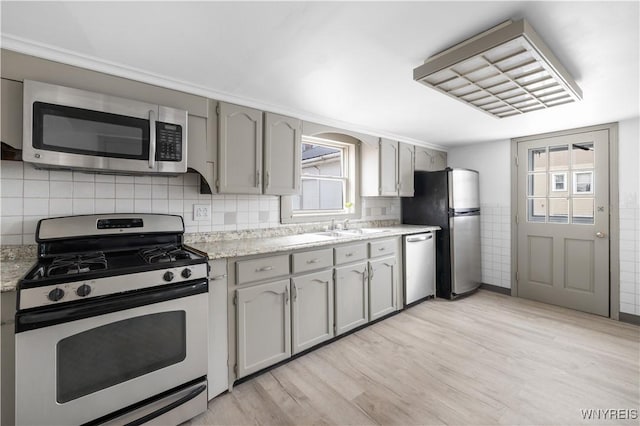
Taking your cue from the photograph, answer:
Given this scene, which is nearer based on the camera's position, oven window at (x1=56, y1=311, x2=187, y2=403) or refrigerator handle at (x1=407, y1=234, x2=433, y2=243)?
oven window at (x1=56, y1=311, x2=187, y2=403)

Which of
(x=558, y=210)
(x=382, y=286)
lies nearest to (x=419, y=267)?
(x=382, y=286)

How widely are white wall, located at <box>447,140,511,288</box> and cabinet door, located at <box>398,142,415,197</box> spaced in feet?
3.49

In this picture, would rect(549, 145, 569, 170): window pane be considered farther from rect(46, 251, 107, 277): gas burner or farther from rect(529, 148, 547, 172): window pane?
rect(46, 251, 107, 277): gas burner

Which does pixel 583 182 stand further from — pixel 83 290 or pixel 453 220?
pixel 83 290

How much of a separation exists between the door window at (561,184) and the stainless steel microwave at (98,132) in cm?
402

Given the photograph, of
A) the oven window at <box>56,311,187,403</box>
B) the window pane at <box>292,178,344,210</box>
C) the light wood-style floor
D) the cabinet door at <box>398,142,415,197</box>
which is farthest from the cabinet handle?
the cabinet door at <box>398,142,415,197</box>

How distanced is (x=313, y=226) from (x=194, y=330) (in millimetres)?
1658

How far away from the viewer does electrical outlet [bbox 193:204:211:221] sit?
7.50ft

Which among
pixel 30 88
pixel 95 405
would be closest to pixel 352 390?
pixel 95 405

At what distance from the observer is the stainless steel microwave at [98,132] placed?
4.81 feet

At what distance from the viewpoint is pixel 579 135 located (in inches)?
128

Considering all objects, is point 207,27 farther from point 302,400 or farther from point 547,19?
point 302,400

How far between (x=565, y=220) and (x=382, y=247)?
92.0 inches

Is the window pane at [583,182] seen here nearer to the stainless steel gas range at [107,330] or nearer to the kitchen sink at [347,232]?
the kitchen sink at [347,232]
